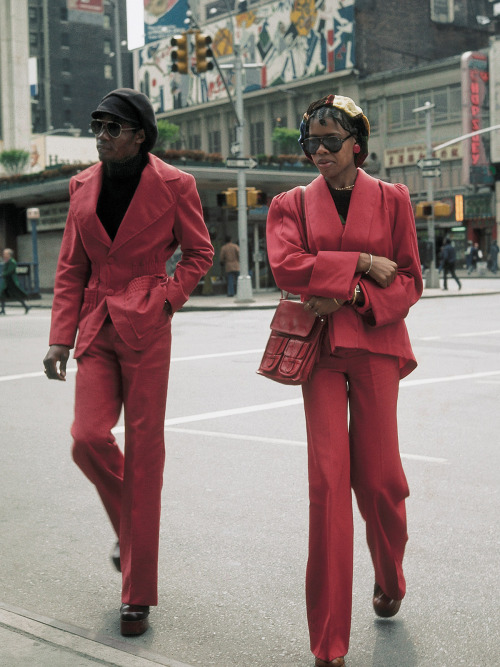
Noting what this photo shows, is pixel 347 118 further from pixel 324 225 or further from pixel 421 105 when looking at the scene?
pixel 421 105

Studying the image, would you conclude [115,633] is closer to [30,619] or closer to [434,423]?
[30,619]

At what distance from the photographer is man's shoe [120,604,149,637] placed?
3.55 m

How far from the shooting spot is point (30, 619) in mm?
3619

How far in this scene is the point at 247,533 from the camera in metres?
4.98

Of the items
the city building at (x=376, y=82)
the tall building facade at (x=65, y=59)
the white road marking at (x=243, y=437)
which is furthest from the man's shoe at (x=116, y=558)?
the tall building facade at (x=65, y=59)

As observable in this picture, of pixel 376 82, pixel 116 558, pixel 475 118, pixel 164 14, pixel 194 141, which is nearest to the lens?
pixel 116 558

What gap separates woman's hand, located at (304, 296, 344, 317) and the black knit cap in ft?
3.06

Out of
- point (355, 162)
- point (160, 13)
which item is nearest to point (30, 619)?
point (355, 162)

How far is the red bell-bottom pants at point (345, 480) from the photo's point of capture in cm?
316

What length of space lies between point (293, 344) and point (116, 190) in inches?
39.7

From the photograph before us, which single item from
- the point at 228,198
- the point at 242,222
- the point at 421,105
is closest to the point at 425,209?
the point at 242,222

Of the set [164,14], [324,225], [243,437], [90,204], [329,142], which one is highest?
[164,14]

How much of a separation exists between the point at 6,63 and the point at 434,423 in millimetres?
55095

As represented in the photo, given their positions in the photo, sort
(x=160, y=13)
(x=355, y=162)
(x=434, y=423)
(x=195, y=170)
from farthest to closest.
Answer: (x=160, y=13), (x=195, y=170), (x=434, y=423), (x=355, y=162)
